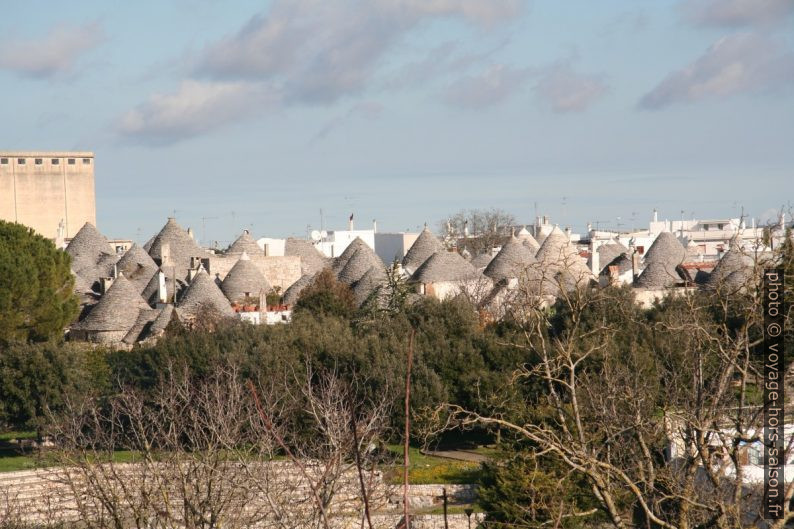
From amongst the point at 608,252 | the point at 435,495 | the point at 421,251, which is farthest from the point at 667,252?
the point at 435,495

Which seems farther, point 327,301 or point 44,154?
point 44,154

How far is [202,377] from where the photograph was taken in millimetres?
30375

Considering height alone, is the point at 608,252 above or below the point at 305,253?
below

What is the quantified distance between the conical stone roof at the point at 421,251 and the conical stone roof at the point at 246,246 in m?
6.57

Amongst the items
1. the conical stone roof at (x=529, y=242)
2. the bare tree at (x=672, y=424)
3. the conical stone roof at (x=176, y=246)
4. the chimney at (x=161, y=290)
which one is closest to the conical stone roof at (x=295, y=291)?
the chimney at (x=161, y=290)

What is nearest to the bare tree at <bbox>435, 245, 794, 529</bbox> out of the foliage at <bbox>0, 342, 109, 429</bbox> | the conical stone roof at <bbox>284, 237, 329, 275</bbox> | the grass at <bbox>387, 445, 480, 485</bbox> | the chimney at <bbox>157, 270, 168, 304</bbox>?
the grass at <bbox>387, 445, 480, 485</bbox>

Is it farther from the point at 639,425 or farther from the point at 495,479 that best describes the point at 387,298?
the point at 639,425

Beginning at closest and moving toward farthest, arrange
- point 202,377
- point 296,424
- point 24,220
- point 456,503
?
point 456,503, point 296,424, point 202,377, point 24,220

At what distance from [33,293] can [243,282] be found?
31.0 feet

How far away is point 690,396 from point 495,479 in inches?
320

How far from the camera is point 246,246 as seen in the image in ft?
175

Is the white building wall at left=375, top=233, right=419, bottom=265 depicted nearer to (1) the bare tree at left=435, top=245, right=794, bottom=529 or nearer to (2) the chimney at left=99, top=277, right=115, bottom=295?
(2) the chimney at left=99, top=277, right=115, bottom=295

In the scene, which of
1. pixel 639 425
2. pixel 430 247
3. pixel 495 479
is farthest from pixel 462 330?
pixel 639 425

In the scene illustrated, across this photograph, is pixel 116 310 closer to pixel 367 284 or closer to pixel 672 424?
pixel 367 284
